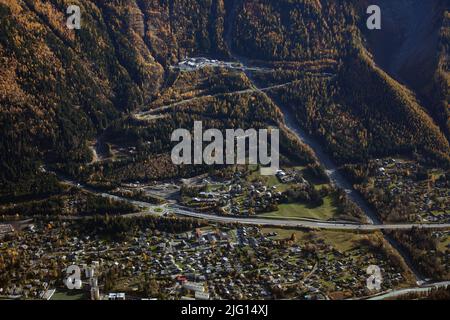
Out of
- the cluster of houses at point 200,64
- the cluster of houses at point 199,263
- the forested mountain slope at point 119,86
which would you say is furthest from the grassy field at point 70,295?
the cluster of houses at point 200,64

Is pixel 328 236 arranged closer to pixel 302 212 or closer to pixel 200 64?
pixel 302 212

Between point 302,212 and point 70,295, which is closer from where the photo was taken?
point 70,295

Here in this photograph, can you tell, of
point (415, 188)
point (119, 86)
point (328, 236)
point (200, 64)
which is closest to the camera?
point (328, 236)

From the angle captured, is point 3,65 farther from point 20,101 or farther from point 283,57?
point 283,57

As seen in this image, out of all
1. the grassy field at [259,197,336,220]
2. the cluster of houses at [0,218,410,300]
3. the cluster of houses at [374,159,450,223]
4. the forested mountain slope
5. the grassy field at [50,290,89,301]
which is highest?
the forested mountain slope

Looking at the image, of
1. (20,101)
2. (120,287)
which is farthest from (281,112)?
(120,287)

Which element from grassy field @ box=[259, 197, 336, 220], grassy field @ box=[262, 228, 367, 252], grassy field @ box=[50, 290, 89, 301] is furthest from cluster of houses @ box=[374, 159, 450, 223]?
grassy field @ box=[50, 290, 89, 301]

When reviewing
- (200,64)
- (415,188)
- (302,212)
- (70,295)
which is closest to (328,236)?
(302,212)

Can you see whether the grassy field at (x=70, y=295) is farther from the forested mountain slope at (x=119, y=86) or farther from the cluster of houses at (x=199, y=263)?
the forested mountain slope at (x=119, y=86)

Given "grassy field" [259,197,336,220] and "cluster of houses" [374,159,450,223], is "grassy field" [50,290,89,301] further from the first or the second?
"cluster of houses" [374,159,450,223]

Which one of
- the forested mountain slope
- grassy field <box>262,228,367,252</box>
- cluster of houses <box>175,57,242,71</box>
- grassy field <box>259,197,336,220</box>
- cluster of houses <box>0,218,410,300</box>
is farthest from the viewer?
cluster of houses <box>175,57,242,71</box>
